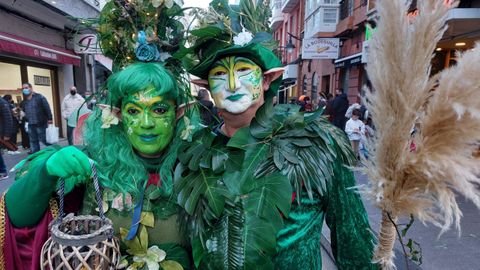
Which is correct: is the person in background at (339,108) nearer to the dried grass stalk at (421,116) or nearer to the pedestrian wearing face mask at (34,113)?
the pedestrian wearing face mask at (34,113)

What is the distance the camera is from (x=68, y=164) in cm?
101

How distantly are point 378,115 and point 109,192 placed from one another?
41.3 inches

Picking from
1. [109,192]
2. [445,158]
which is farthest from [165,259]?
[445,158]

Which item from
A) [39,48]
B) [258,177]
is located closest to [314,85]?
[39,48]

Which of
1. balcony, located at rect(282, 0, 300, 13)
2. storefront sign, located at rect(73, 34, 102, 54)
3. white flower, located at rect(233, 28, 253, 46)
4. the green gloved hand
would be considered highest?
balcony, located at rect(282, 0, 300, 13)

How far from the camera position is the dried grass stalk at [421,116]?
56cm

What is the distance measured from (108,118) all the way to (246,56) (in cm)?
65

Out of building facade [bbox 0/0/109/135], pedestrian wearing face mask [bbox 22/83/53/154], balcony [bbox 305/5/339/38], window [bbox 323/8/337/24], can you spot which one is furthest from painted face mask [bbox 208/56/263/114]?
window [bbox 323/8/337/24]

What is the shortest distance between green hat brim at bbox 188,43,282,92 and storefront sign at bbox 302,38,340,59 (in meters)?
8.45

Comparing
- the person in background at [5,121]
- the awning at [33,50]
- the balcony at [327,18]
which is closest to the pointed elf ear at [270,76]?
the person in background at [5,121]

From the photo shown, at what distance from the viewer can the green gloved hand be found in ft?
3.33

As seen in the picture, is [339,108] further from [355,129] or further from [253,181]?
[253,181]

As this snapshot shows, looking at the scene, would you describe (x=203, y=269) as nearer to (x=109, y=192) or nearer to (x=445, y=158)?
(x=109, y=192)

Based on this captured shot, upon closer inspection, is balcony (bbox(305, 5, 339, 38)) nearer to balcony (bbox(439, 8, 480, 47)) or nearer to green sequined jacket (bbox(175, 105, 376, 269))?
balcony (bbox(439, 8, 480, 47))
